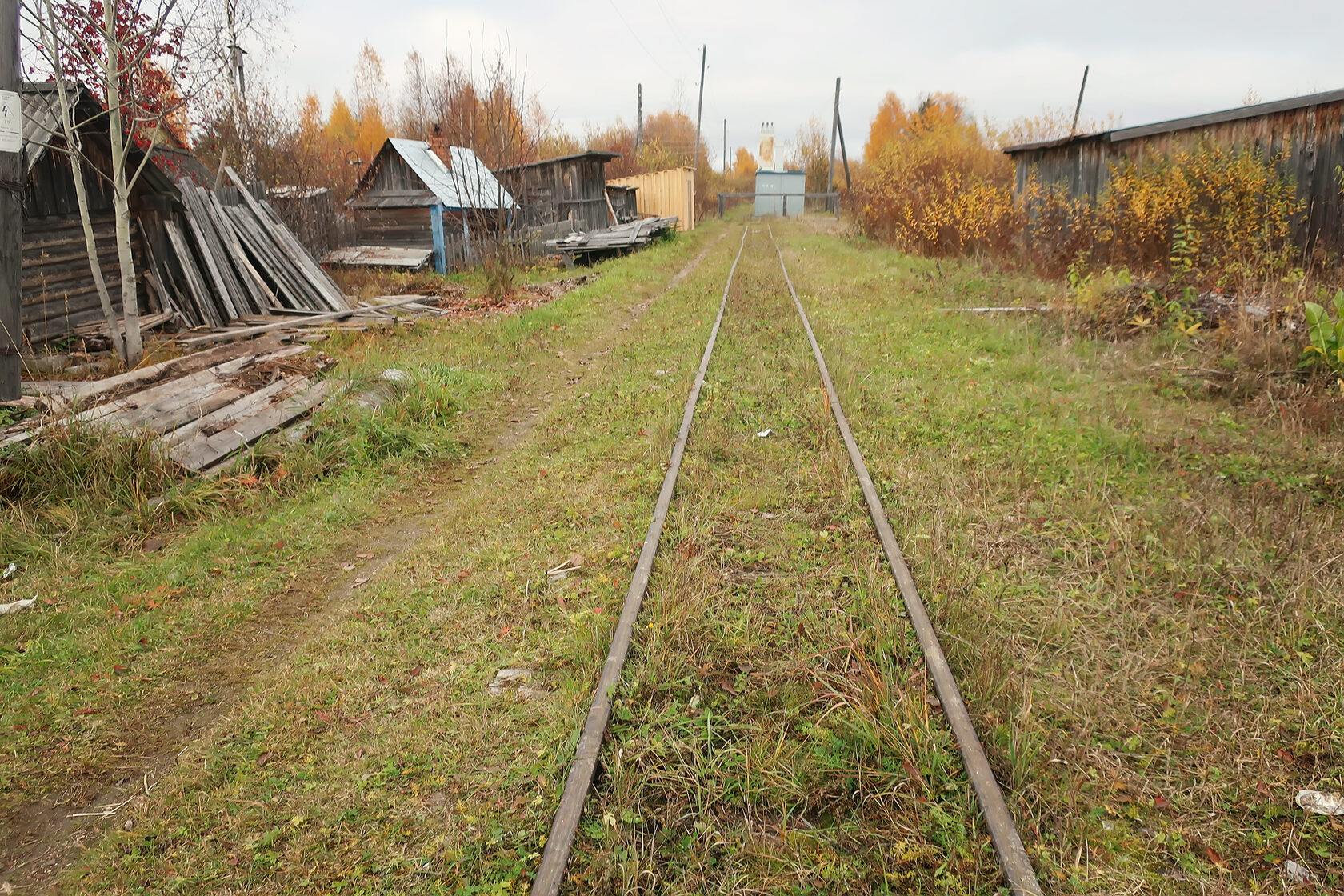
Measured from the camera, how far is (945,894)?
2.37m

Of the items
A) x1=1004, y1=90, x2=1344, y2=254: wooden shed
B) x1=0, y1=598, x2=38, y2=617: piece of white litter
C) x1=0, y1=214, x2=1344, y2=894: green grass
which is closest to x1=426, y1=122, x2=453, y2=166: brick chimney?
x1=1004, y1=90, x2=1344, y2=254: wooden shed

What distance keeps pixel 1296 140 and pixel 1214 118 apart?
110cm

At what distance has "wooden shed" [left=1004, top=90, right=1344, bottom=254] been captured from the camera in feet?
30.7

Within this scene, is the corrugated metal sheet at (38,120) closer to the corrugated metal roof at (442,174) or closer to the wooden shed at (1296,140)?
the corrugated metal roof at (442,174)

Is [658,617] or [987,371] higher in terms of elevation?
[987,371]

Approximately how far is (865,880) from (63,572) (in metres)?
4.90

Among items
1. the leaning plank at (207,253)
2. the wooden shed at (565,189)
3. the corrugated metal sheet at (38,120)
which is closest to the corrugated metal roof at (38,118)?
the corrugated metal sheet at (38,120)

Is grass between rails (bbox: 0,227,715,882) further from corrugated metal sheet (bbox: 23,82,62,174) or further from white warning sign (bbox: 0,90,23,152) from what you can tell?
corrugated metal sheet (bbox: 23,82,62,174)

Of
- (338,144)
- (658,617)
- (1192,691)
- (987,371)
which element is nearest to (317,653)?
(658,617)

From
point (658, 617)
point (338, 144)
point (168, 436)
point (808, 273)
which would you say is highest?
point (338, 144)

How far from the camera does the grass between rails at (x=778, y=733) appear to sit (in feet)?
8.21

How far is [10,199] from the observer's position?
647 cm

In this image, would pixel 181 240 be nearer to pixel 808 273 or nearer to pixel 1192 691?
pixel 808 273

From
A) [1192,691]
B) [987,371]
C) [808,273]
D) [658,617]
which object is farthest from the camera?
[808,273]
